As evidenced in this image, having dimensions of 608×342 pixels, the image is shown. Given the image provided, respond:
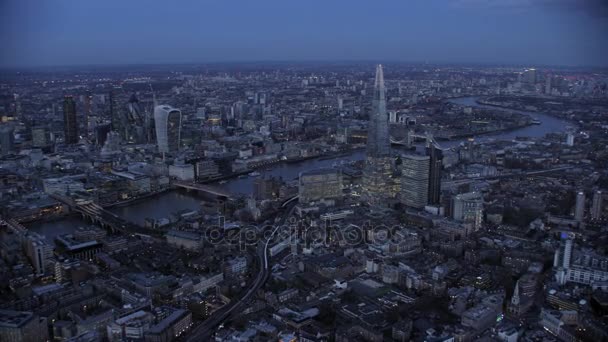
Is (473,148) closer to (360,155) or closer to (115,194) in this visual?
(360,155)

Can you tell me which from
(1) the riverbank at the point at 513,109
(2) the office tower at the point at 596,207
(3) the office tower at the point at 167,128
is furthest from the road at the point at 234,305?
(1) the riverbank at the point at 513,109

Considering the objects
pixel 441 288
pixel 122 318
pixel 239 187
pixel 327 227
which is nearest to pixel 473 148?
pixel 239 187

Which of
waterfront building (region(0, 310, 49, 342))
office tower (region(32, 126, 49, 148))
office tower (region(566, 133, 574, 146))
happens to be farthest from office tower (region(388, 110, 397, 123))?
waterfront building (region(0, 310, 49, 342))

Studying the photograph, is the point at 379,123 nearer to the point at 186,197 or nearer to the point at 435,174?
the point at 435,174

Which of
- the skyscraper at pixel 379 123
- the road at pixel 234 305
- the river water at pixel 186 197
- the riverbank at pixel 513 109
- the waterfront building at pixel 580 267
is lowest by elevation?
the river water at pixel 186 197

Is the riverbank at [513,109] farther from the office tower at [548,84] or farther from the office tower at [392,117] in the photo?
the office tower at [392,117]

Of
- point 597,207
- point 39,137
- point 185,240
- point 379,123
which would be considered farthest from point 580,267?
point 39,137
